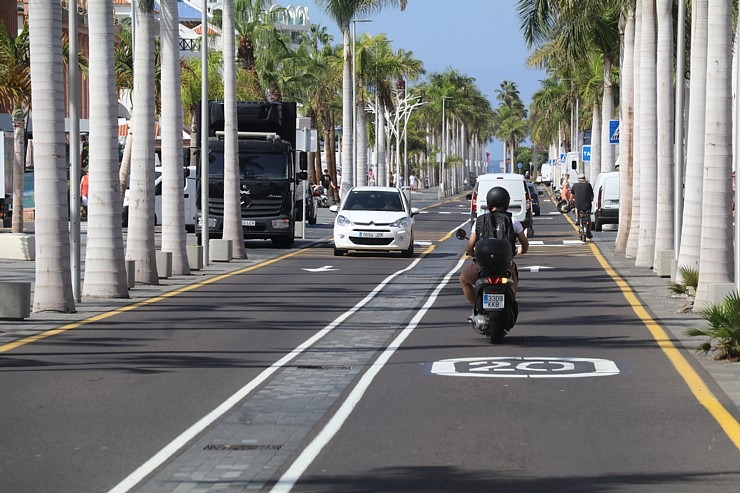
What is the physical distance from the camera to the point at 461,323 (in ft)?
65.5

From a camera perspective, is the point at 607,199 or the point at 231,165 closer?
the point at 231,165

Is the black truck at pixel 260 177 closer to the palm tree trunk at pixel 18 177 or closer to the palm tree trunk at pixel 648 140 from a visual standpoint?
the palm tree trunk at pixel 18 177

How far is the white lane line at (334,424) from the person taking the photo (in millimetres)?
9047

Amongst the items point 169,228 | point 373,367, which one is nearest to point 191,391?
point 373,367

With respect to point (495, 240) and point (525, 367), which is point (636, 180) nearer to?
point (495, 240)

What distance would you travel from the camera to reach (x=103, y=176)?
2423 centimetres

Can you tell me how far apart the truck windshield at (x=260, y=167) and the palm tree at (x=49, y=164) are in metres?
20.6

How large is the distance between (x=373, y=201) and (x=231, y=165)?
154 inches

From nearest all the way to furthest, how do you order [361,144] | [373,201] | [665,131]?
[665,131] < [373,201] < [361,144]

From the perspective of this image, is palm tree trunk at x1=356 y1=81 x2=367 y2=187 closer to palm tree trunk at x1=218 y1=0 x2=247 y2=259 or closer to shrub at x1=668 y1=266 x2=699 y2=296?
palm tree trunk at x1=218 y1=0 x2=247 y2=259

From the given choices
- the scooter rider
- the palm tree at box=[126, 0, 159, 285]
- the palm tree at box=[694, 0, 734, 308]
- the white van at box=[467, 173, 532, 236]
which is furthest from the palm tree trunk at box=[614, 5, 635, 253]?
the scooter rider

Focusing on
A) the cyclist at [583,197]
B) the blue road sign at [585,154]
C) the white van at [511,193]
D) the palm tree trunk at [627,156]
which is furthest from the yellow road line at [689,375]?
the blue road sign at [585,154]

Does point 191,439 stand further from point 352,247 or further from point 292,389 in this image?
point 352,247

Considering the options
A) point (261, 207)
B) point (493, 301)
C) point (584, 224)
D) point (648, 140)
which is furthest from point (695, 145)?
point (584, 224)
